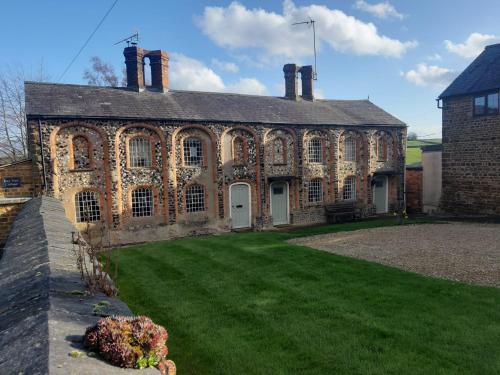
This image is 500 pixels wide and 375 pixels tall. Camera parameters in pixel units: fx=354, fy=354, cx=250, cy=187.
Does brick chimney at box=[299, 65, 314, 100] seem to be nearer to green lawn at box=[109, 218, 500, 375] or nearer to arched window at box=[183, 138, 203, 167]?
arched window at box=[183, 138, 203, 167]

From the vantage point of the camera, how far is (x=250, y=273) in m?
→ 10.2

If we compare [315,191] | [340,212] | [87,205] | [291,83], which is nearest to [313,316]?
[87,205]

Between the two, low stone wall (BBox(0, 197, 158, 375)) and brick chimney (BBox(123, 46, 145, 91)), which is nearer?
low stone wall (BBox(0, 197, 158, 375))

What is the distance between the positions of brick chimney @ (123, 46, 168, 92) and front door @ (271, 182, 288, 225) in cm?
869

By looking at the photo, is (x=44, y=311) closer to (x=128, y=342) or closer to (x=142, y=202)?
(x=128, y=342)

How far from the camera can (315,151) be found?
879 inches

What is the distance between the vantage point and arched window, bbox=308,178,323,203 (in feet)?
73.3

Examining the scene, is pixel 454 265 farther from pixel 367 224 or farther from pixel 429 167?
pixel 429 167

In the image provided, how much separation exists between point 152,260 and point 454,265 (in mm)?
9733

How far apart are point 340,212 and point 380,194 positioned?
4.45m

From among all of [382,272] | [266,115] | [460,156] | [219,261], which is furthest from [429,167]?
[219,261]

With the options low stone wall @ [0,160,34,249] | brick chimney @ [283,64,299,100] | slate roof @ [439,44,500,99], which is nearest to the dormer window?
slate roof @ [439,44,500,99]

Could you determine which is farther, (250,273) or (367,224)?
(367,224)

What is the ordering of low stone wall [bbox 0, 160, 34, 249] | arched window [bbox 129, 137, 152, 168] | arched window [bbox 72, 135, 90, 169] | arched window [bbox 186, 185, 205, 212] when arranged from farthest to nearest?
1. arched window [bbox 186, 185, 205, 212]
2. arched window [bbox 129, 137, 152, 168]
3. arched window [bbox 72, 135, 90, 169]
4. low stone wall [bbox 0, 160, 34, 249]
